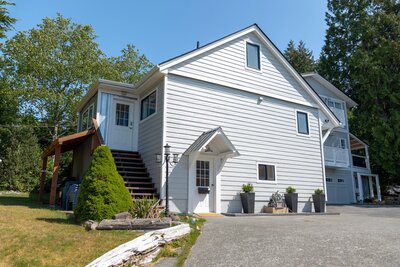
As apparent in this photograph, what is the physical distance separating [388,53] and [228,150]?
18363mm

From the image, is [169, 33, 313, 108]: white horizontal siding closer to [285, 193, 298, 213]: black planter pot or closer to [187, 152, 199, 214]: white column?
[187, 152, 199, 214]: white column

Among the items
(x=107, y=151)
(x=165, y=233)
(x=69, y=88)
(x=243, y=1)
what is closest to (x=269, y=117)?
(x=243, y=1)

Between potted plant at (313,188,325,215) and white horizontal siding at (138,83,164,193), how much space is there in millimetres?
7050

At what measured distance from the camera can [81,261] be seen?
4.71 metres

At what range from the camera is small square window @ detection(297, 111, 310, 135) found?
14312 mm

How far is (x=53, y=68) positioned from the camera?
1035 inches

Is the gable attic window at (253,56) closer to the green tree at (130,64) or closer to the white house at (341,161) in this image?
the white house at (341,161)

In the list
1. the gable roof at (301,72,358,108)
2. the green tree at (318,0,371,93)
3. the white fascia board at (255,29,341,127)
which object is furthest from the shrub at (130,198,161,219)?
the green tree at (318,0,371,93)

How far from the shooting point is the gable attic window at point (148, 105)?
38.9 ft

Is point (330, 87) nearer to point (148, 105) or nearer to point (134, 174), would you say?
point (148, 105)

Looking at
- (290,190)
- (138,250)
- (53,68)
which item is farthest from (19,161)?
(138,250)

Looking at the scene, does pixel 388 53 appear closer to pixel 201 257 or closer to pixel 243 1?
pixel 243 1

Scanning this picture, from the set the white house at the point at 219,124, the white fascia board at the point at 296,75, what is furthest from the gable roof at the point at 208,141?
the white fascia board at the point at 296,75

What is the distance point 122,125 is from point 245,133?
491 cm
